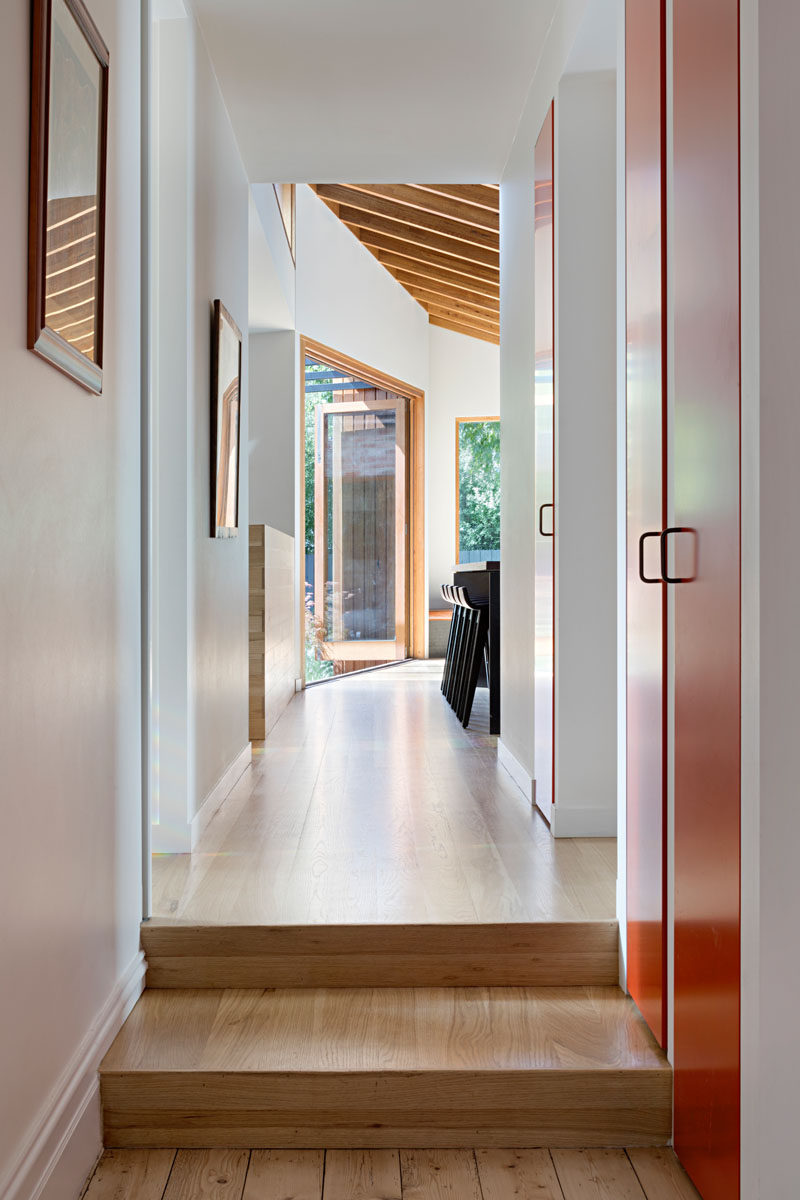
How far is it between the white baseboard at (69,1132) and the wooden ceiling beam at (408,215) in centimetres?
633

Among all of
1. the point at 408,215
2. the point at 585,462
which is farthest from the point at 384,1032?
the point at 408,215

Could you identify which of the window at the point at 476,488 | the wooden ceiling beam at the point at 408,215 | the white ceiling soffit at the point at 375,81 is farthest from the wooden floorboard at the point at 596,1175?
the window at the point at 476,488

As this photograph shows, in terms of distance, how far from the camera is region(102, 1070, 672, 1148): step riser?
1.90 metres

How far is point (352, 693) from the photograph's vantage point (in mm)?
6695

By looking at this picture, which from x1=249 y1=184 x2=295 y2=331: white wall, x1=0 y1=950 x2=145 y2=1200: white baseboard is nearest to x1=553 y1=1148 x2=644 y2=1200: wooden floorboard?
x1=0 y1=950 x2=145 y2=1200: white baseboard

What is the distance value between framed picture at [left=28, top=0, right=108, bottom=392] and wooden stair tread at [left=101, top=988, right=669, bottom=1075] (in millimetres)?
1341

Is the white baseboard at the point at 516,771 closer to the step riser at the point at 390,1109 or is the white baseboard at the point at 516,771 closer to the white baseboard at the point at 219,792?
the white baseboard at the point at 219,792

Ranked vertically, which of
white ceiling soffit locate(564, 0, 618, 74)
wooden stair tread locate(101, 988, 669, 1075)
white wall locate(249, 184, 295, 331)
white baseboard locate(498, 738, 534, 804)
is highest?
white wall locate(249, 184, 295, 331)

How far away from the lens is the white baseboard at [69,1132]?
1515 millimetres

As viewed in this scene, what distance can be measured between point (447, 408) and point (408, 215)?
2.50m

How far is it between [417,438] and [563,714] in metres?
6.19

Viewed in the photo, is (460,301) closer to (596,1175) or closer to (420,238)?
(420,238)

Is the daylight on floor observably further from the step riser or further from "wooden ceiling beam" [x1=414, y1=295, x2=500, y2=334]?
"wooden ceiling beam" [x1=414, y1=295, x2=500, y2=334]

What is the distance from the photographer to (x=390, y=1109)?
192 centimetres
